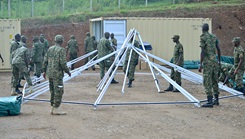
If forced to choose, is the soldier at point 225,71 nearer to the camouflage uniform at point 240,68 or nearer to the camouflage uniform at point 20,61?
the camouflage uniform at point 240,68

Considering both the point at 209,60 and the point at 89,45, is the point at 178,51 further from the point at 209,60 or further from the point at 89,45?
the point at 89,45

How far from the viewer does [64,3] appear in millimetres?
42375

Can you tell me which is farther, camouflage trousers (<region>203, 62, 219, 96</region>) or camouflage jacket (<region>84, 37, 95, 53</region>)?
camouflage jacket (<region>84, 37, 95, 53</region>)

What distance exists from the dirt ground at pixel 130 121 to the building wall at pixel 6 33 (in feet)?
39.4

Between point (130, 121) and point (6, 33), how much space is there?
1770 centimetres

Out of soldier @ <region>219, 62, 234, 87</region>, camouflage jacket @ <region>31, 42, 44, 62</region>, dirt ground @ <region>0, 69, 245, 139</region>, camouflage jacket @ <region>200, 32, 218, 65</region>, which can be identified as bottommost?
dirt ground @ <region>0, 69, 245, 139</region>

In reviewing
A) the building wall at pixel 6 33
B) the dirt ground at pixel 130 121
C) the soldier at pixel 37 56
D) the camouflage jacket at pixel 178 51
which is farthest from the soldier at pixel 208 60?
the building wall at pixel 6 33

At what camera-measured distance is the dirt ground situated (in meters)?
10.3

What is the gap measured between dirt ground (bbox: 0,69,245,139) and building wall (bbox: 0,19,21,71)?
12.0m

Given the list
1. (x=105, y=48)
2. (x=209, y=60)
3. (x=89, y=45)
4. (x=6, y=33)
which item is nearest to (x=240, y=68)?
(x=209, y=60)

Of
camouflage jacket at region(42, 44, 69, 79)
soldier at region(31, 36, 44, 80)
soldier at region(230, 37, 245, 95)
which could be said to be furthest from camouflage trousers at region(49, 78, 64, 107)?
soldier at region(31, 36, 44, 80)

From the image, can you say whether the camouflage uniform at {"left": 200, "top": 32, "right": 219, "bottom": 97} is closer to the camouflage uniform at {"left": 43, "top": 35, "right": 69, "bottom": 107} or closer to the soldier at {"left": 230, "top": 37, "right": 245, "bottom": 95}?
the soldier at {"left": 230, "top": 37, "right": 245, "bottom": 95}

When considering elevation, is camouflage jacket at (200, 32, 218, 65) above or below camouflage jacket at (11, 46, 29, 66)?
above

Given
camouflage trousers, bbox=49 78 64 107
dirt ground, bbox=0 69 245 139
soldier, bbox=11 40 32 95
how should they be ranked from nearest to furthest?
1. dirt ground, bbox=0 69 245 139
2. camouflage trousers, bbox=49 78 64 107
3. soldier, bbox=11 40 32 95
